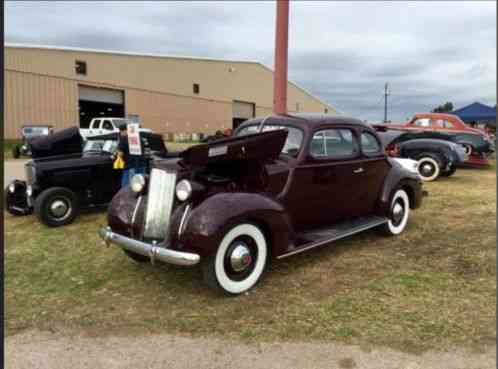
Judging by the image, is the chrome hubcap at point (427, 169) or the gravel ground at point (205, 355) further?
the chrome hubcap at point (427, 169)

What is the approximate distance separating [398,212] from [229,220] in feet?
10.3

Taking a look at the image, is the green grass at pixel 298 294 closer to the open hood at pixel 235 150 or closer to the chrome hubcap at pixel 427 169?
the open hood at pixel 235 150

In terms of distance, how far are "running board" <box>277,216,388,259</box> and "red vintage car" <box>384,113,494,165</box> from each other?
9031mm

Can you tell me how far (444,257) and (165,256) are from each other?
328 cm

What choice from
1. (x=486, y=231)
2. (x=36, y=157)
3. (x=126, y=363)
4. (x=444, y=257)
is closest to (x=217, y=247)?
(x=126, y=363)

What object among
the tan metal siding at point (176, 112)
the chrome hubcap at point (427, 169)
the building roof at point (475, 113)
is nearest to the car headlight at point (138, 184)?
the chrome hubcap at point (427, 169)

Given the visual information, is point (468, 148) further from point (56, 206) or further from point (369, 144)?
point (56, 206)

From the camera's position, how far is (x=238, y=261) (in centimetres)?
371

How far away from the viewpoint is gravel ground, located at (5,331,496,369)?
2717 millimetres

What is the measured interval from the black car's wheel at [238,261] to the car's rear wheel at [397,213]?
2.39 meters

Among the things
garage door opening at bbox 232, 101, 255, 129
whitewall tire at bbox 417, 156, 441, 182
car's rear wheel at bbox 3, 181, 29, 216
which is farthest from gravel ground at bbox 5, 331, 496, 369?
garage door opening at bbox 232, 101, 255, 129

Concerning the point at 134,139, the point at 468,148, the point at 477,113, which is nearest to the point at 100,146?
the point at 134,139

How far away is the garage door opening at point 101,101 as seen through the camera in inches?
1169

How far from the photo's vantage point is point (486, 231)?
5.83 m
